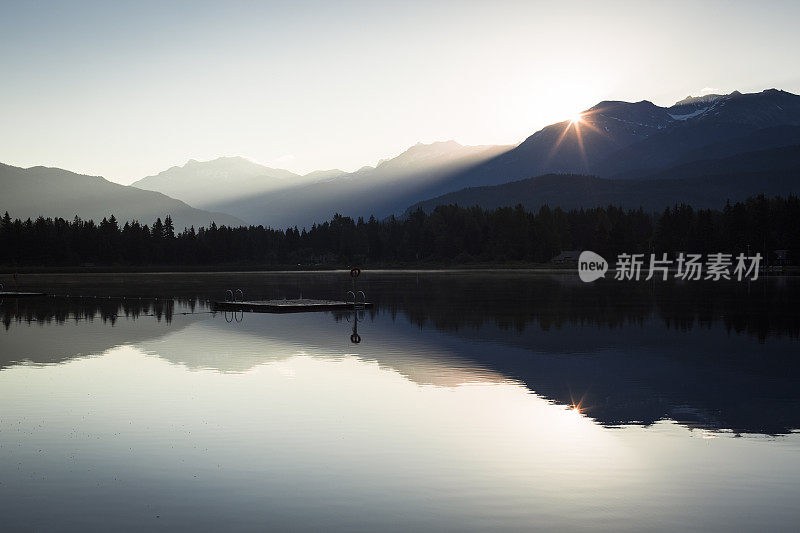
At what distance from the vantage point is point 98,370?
2908 cm

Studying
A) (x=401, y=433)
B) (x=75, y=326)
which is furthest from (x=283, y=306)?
(x=401, y=433)

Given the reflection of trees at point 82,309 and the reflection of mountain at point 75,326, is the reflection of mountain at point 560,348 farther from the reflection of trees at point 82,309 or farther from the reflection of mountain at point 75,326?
the reflection of trees at point 82,309

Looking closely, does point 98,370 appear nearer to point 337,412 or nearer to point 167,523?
point 337,412

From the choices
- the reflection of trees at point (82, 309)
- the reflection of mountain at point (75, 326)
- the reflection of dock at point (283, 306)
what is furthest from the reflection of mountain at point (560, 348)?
the reflection of dock at point (283, 306)

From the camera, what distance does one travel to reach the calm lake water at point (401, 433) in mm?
13195

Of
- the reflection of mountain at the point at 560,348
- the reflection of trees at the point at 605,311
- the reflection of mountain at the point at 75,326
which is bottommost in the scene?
the reflection of mountain at the point at 75,326

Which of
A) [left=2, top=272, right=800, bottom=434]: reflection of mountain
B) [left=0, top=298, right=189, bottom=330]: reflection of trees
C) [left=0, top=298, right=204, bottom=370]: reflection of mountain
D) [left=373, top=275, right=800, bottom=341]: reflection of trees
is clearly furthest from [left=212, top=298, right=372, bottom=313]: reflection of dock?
[left=0, top=298, right=204, bottom=370]: reflection of mountain

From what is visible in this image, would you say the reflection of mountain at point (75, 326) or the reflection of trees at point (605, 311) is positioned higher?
the reflection of trees at point (605, 311)

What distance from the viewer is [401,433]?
18.8m

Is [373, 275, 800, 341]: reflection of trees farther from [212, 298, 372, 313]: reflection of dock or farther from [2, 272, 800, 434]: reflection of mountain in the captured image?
[212, 298, 372, 313]: reflection of dock

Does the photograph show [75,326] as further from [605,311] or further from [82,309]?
[605,311]

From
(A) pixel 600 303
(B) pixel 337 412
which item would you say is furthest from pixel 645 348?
(A) pixel 600 303

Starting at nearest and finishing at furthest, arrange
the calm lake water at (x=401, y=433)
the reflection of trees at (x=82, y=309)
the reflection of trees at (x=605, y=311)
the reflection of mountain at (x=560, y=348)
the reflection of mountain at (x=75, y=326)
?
the calm lake water at (x=401, y=433)
the reflection of mountain at (x=560, y=348)
the reflection of mountain at (x=75, y=326)
the reflection of trees at (x=605, y=311)
the reflection of trees at (x=82, y=309)

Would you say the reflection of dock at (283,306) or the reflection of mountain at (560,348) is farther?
the reflection of dock at (283,306)
